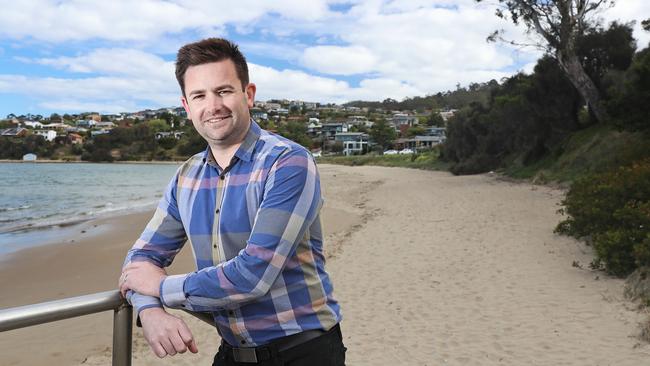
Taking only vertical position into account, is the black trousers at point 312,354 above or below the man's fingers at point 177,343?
below

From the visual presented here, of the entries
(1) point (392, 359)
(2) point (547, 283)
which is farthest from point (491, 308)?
(1) point (392, 359)

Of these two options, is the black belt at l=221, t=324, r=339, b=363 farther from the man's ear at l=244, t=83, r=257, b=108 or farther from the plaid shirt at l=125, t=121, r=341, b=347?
the man's ear at l=244, t=83, r=257, b=108

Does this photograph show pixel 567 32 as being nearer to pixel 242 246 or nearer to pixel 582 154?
pixel 582 154

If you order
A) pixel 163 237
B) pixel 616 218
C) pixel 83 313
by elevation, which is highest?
pixel 163 237

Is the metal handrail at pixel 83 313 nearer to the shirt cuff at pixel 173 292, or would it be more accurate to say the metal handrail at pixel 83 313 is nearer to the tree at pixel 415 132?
the shirt cuff at pixel 173 292

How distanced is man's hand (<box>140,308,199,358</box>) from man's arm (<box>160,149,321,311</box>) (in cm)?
5

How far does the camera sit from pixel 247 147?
4.76 ft

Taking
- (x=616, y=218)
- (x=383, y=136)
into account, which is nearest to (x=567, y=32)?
(x=616, y=218)

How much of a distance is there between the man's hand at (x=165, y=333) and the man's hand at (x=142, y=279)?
0.07 meters

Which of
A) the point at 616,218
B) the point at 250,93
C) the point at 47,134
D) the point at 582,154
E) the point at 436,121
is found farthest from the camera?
the point at 436,121

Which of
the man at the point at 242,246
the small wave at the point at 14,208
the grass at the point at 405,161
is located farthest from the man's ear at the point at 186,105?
the grass at the point at 405,161

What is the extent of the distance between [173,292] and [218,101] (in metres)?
0.54

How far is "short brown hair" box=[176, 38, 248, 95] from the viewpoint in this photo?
1403 millimetres

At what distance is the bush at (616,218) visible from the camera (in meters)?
6.31
